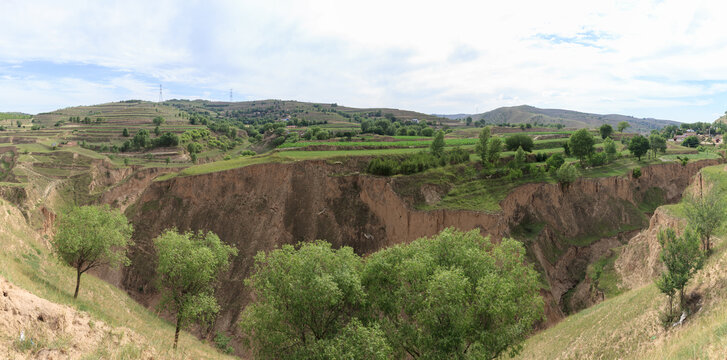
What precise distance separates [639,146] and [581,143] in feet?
47.2

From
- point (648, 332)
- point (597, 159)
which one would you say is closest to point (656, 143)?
point (597, 159)

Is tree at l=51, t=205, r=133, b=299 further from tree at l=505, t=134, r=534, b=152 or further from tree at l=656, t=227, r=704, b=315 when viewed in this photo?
tree at l=505, t=134, r=534, b=152

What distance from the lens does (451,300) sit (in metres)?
14.8

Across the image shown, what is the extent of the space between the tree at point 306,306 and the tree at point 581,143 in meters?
45.5

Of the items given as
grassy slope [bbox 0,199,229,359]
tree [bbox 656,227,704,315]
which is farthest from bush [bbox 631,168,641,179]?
grassy slope [bbox 0,199,229,359]

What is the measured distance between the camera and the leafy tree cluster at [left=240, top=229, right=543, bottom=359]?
48.2ft

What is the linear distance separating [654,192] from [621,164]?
19.1ft

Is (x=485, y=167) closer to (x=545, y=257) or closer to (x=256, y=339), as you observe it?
(x=545, y=257)

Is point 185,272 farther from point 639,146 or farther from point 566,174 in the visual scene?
point 639,146

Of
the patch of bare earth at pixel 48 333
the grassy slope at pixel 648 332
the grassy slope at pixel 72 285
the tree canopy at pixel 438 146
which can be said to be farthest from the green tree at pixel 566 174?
the patch of bare earth at pixel 48 333

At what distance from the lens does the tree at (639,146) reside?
55.8 meters

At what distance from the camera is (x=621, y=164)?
5428cm

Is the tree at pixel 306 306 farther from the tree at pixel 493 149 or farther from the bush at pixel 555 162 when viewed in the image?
the bush at pixel 555 162

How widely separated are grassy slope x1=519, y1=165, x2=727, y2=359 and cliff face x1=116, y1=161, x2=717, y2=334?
42.2ft
